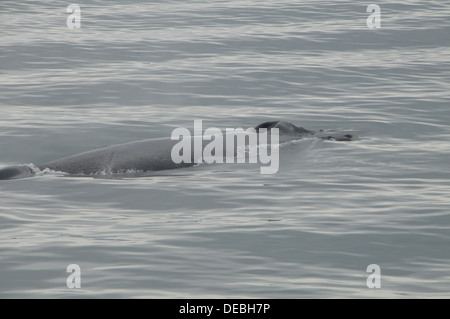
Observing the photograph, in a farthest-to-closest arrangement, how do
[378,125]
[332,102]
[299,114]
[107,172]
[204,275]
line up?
1. [332,102]
2. [299,114]
3. [378,125]
4. [107,172]
5. [204,275]

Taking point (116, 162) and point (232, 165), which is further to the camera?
point (232, 165)

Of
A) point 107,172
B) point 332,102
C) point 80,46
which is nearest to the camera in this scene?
point 107,172

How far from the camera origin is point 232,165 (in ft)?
39.5

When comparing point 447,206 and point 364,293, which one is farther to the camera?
point 447,206

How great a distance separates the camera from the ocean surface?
828cm

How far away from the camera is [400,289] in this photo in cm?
785

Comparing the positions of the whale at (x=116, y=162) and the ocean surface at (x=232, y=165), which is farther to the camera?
the whale at (x=116, y=162)

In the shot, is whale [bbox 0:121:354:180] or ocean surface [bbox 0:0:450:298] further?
whale [bbox 0:121:354:180]

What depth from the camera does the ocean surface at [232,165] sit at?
8.28 m
